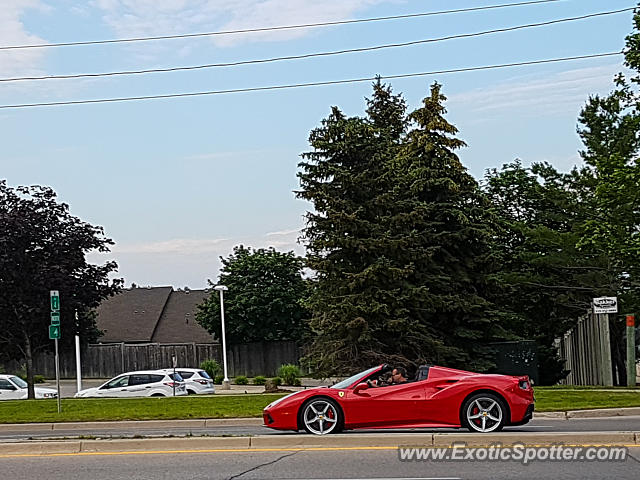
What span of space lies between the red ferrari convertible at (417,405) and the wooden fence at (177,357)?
120 feet

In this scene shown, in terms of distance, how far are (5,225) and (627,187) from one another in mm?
17967

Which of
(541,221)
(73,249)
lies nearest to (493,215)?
(541,221)

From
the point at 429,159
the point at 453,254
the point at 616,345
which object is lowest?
the point at 616,345

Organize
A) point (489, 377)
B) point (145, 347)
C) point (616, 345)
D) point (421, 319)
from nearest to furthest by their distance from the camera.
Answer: point (489, 377) < point (421, 319) < point (616, 345) < point (145, 347)

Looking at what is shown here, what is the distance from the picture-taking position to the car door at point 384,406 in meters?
13.2

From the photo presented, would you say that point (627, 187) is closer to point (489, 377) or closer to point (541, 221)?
point (541, 221)

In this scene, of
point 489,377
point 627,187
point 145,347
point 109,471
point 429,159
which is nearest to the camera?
point 109,471

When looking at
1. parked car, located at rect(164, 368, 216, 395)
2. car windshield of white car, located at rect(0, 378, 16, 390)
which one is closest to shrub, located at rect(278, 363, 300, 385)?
parked car, located at rect(164, 368, 216, 395)

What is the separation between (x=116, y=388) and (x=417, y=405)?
20.1m

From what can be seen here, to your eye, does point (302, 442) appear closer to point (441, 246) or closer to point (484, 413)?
point (484, 413)

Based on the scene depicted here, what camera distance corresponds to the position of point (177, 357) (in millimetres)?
49156

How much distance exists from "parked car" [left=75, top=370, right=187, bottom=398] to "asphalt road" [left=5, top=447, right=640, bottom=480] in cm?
1975

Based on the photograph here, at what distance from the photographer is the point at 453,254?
108ft

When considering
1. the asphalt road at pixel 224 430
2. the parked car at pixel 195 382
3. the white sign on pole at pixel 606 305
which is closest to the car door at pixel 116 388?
the parked car at pixel 195 382
